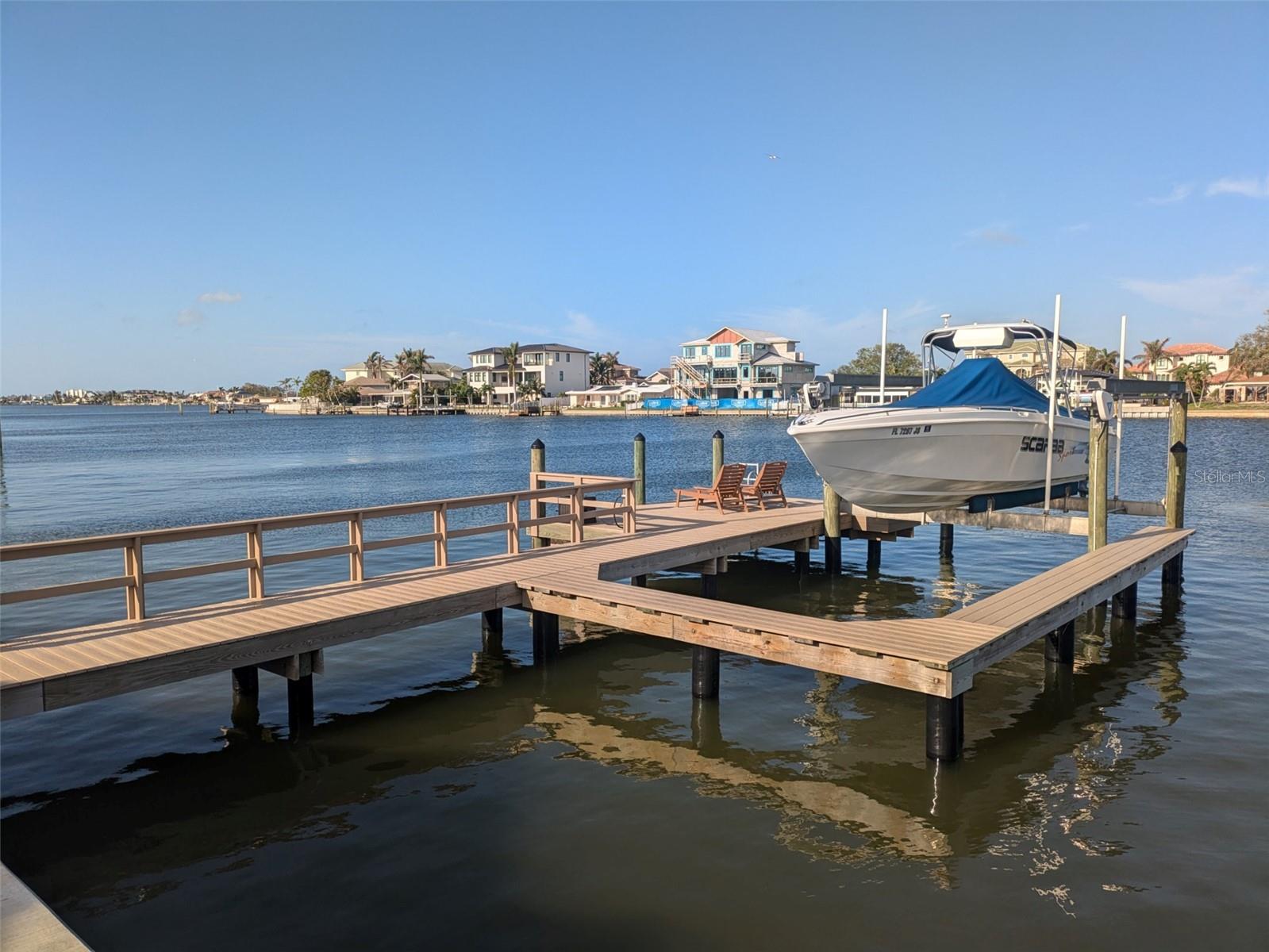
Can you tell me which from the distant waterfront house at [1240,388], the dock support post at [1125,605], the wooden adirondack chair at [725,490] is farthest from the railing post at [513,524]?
the distant waterfront house at [1240,388]

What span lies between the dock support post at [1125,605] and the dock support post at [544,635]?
890cm

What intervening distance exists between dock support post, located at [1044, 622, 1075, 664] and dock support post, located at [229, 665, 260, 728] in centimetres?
968

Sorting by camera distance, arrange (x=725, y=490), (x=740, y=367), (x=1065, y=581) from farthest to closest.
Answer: (x=740, y=367)
(x=725, y=490)
(x=1065, y=581)

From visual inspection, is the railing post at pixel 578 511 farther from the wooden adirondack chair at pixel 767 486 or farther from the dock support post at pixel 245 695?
the dock support post at pixel 245 695

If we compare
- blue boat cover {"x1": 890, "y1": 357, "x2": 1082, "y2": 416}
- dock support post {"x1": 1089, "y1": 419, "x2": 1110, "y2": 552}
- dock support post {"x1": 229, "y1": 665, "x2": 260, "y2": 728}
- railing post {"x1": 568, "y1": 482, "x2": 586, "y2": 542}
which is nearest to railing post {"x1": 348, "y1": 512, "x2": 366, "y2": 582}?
dock support post {"x1": 229, "y1": 665, "x2": 260, "y2": 728}

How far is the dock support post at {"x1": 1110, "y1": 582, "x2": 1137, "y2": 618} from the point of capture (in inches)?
541

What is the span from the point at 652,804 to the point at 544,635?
13.5 ft

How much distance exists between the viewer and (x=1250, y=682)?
10.9 m

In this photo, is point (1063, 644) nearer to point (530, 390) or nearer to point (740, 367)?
point (740, 367)

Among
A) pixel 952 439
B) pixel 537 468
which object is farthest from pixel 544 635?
pixel 952 439

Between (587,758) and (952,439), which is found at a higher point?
(952,439)

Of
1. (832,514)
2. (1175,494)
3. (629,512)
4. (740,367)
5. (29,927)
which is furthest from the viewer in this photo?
(740,367)

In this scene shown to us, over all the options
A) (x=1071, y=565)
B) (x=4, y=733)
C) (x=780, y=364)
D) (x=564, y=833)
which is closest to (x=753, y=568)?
(x=1071, y=565)

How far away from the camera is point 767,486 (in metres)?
18.1
